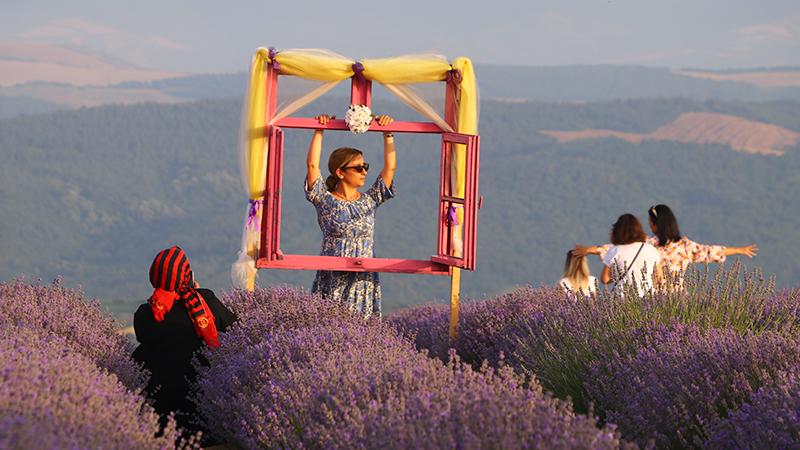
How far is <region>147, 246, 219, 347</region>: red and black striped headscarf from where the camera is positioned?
5.68m

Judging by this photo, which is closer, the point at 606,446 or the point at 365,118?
the point at 606,446

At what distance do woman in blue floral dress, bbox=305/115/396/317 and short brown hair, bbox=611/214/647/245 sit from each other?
1562mm

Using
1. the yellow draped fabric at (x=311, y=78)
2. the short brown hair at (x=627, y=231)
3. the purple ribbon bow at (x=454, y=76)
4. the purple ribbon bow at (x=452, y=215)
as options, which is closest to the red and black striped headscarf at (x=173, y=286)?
the yellow draped fabric at (x=311, y=78)

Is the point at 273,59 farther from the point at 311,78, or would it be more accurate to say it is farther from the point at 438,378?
the point at 438,378

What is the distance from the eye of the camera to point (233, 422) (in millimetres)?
5004

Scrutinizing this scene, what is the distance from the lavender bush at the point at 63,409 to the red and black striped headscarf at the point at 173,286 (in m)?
1.38

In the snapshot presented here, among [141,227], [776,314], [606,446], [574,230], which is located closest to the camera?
[606,446]

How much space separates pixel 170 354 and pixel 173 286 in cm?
40

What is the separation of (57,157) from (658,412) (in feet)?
656

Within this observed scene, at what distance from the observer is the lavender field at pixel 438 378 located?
11.3 ft

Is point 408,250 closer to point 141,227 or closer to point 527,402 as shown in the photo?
point 141,227

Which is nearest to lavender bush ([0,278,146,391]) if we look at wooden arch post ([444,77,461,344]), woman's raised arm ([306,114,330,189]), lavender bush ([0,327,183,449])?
lavender bush ([0,327,183,449])

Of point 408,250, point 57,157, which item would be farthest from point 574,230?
point 57,157

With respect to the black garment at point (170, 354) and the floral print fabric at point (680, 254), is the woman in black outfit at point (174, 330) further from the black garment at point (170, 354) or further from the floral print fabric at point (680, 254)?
the floral print fabric at point (680, 254)
